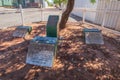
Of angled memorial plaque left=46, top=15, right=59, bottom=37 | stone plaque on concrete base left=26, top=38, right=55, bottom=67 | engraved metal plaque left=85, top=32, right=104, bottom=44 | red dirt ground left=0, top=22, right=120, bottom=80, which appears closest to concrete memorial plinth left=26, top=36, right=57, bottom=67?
stone plaque on concrete base left=26, top=38, right=55, bottom=67

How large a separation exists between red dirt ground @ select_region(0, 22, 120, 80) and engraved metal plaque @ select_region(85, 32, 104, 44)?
0.69ft

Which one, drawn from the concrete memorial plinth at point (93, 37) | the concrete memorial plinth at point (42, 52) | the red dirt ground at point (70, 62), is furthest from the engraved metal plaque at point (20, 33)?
the concrete memorial plinth at point (93, 37)

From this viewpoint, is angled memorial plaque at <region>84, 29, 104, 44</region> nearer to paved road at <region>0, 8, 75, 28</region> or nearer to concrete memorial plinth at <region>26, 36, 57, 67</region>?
concrete memorial plinth at <region>26, 36, 57, 67</region>

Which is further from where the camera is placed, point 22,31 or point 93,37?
point 22,31

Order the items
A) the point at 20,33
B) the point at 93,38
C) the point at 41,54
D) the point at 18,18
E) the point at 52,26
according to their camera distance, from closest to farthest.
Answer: the point at 41,54 → the point at 52,26 → the point at 93,38 → the point at 20,33 → the point at 18,18

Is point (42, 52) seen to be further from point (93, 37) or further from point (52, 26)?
point (93, 37)

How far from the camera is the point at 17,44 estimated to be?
5.89 m

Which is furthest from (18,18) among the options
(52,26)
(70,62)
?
(70,62)

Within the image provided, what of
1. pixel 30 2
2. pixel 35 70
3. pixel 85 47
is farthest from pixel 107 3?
pixel 30 2

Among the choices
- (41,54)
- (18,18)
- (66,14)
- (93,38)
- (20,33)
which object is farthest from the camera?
(18,18)

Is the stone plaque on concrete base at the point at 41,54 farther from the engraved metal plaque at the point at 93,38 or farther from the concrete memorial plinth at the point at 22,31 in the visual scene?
the concrete memorial plinth at the point at 22,31

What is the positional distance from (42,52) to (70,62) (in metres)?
0.89

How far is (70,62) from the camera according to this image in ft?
14.8

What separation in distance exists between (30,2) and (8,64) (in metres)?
30.2
